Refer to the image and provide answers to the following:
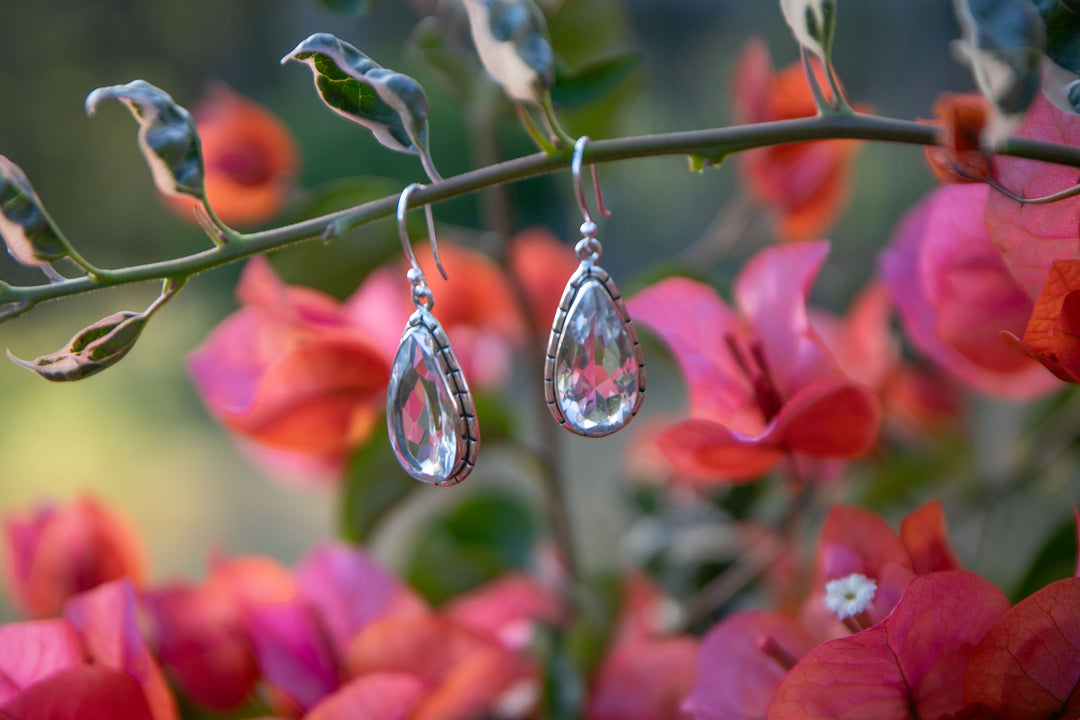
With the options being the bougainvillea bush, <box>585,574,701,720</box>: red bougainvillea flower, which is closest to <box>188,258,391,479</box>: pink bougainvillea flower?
the bougainvillea bush

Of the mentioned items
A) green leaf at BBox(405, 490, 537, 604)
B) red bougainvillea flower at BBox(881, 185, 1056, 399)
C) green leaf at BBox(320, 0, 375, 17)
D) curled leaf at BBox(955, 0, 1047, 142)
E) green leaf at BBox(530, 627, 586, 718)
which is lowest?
green leaf at BBox(405, 490, 537, 604)

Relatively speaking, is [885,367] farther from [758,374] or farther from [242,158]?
[242,158]

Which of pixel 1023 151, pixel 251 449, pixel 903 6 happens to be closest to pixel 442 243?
pixel 251 449

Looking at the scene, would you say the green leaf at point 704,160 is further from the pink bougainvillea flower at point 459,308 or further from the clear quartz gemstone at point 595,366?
the pink bougainvillea flower at point 459,308

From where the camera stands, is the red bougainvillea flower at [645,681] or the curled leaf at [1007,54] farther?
the red bougainvillea flower at [645,681]

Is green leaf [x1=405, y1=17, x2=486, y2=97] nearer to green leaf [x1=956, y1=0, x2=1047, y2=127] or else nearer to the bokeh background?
the bokeh background

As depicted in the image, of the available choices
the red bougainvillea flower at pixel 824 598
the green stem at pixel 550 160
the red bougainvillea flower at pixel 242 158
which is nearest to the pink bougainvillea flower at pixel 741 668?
the red bougainvillea flower at pixel 824 598

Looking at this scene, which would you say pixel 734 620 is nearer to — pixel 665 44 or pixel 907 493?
pixel 907 493

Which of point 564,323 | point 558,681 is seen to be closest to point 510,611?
point 558,681
